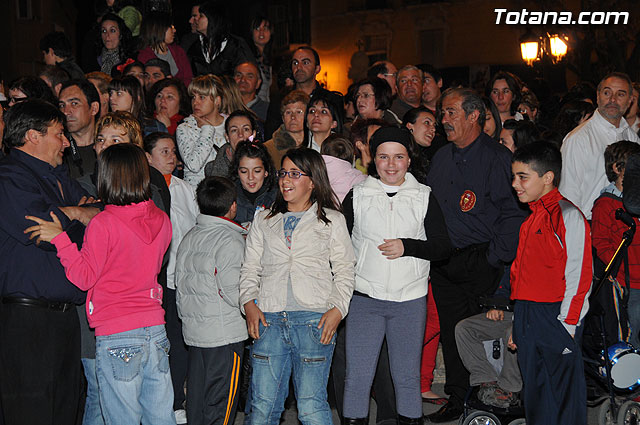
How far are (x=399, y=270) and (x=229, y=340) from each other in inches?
53.1

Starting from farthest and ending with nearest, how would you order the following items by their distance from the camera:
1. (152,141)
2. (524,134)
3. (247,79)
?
(247,79), (524,134), (152,141)

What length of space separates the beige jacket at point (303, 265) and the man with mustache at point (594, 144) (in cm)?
311

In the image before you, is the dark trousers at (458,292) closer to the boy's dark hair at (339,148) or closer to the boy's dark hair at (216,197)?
the boy's dark hair at (339,148)

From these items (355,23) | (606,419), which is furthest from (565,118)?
(355,23)

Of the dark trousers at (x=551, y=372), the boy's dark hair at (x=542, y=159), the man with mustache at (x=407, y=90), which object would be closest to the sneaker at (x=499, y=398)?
the dark trousers at (x=551, y=372)

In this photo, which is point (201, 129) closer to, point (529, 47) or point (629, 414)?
point (629, 414)

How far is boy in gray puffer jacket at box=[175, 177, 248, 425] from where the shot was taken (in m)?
5.24

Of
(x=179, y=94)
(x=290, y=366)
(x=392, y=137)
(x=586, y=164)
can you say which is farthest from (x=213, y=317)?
(x=586, y=164)

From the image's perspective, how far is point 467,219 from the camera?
19.5 feet

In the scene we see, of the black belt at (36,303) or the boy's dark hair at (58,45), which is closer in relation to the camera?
the black belt at (36,303)

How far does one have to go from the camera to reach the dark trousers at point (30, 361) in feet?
14.5

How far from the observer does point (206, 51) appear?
1015cm

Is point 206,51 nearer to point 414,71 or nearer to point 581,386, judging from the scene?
point 414,71

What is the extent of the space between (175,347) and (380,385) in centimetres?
174
